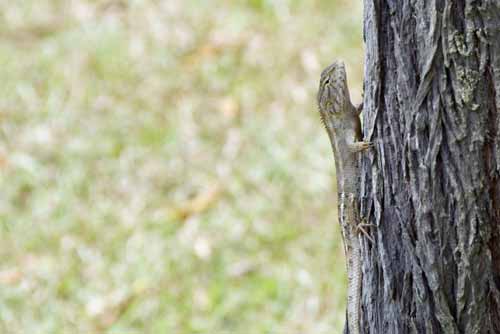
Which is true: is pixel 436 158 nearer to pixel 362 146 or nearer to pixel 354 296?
pixel 362 146

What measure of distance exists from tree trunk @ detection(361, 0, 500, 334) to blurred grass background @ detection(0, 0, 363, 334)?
2.59 metres

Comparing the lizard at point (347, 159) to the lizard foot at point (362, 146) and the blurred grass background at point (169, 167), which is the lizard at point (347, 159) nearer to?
the lizard foot at point (362, 146)

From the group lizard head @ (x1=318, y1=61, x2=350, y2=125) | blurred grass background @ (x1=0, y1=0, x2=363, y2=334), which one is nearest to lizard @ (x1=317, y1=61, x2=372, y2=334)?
lizard head @ (x1=318, y1=61, x2=350, y2=125)

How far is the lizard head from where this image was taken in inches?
133

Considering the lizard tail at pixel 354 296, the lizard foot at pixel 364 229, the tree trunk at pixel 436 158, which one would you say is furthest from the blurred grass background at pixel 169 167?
the tree trunk at pixel 436 158

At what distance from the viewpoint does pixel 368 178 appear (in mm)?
2688

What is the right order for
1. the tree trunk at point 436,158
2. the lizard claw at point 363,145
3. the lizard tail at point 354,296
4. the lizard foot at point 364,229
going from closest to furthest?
the tree trunk at point 436,158
the lizard claw at point 363,145
the lizard foot at point 364,229
the lizard tail at point 354,296

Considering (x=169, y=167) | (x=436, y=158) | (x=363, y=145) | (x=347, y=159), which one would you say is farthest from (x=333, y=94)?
(x=169, y=167)

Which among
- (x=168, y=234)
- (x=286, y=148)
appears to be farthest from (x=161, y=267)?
(x=286, y=148)

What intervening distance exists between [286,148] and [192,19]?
2.07 m

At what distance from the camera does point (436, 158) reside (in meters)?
2.32

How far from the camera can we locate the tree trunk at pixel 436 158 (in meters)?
2.20

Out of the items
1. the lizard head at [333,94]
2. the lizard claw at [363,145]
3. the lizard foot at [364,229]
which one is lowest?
the lizard foot at [364,229]

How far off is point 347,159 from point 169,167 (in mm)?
3441
